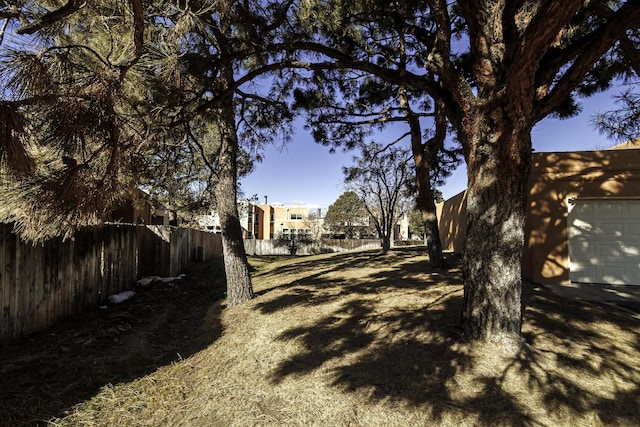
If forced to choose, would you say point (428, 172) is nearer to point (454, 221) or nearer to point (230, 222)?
point (230, 222)

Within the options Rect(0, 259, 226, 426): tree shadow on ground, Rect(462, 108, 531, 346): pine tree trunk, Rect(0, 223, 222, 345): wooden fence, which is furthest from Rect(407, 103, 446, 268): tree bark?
Rect(0, 223, 222, 345): wooden fence

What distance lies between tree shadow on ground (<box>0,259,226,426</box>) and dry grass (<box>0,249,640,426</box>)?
0.56ft

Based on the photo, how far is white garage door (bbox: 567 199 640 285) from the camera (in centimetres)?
739

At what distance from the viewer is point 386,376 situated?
11.0 ft

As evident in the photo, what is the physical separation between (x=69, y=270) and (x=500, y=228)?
19.8 feet

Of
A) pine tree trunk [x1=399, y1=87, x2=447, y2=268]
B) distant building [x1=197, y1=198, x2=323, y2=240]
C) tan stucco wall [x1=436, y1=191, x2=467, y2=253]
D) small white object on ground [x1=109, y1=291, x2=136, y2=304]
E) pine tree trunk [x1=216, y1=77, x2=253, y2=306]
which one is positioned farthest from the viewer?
distant building [x1=197, y1=198, x2=323, y2=240]

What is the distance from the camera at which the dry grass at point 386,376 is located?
2.83m

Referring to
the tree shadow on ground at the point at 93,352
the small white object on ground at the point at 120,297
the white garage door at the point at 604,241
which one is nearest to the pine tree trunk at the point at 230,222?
the tree shadow on ground at the point at 93,352

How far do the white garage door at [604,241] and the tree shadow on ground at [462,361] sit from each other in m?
2.66

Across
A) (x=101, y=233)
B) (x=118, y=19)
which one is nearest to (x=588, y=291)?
(x=118, y=19)

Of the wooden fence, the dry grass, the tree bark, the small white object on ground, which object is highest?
the tree bark

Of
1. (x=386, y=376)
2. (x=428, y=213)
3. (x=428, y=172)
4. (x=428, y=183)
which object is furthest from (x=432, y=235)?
(x=386, y=376)

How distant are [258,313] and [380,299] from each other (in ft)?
6.49

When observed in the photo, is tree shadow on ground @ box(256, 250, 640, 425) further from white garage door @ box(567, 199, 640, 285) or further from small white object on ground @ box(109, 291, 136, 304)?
small white object on ground @ box(109, 291, 136, 304)
